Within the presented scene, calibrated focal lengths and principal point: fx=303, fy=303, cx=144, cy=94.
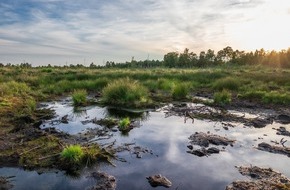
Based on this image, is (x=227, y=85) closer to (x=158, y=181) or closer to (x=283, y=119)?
(x=283, y=119)

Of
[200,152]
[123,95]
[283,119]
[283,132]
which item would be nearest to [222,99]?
[283,119]

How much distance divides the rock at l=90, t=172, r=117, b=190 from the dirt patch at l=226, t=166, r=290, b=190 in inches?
108

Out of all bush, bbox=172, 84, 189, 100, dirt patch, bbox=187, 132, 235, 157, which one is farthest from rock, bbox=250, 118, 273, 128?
bush, bbox=172, 84, 189, 100

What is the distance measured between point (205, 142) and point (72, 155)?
483 centimetres

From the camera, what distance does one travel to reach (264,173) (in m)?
8.14

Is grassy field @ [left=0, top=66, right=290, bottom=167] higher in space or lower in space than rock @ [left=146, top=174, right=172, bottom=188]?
higher

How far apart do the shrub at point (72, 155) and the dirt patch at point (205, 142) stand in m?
3.55

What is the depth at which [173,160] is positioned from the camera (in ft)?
29.6

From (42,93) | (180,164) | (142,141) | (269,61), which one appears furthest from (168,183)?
(269,61)

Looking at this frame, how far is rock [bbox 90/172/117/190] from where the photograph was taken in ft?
23.0

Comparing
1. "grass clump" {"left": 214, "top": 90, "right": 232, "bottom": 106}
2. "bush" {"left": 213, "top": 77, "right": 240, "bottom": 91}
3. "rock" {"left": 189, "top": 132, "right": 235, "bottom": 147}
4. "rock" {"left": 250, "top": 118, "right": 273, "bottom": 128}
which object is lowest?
"rock" {"left": 189, "top": 132, "right": 235, "bottom": 147}

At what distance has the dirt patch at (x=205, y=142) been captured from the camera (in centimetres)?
968

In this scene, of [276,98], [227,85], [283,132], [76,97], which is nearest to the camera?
[283,132]

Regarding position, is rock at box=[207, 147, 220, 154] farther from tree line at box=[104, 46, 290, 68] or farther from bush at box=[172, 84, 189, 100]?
tree line at box=[104, 46, 290, 68]
